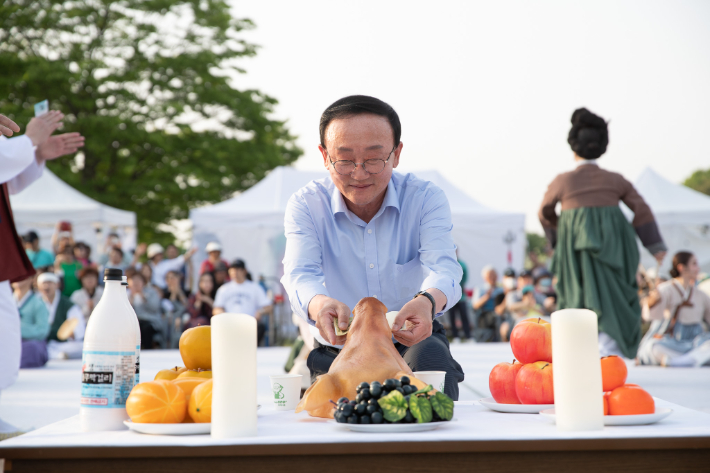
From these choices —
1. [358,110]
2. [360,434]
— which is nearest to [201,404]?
[360,434]

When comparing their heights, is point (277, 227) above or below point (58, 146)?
above

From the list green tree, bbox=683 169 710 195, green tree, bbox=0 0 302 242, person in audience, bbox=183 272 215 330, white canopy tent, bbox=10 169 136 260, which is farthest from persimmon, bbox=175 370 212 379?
green tree, bbox=683 169 710 195

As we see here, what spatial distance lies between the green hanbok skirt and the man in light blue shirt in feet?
8.27

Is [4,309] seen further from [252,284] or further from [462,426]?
[252,284]

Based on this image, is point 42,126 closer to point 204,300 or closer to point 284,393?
point 284,393

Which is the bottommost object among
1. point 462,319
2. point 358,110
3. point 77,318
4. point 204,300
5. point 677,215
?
point 462,319

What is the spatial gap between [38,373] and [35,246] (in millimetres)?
3286

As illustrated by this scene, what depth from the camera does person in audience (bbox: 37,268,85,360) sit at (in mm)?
8469

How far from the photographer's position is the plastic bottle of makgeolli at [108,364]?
1.36m

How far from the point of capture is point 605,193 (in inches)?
185

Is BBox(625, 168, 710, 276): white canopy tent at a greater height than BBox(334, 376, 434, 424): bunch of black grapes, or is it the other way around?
BBox(625, 168, 710, 276): white canopy tent

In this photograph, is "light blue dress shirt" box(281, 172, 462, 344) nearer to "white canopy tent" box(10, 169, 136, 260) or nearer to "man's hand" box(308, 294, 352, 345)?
"man's hand" box(308, 294, 352, 345)

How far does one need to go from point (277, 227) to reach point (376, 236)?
1027 cm

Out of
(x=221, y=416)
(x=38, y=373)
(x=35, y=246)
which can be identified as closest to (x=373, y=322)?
(x=221, y=416)
